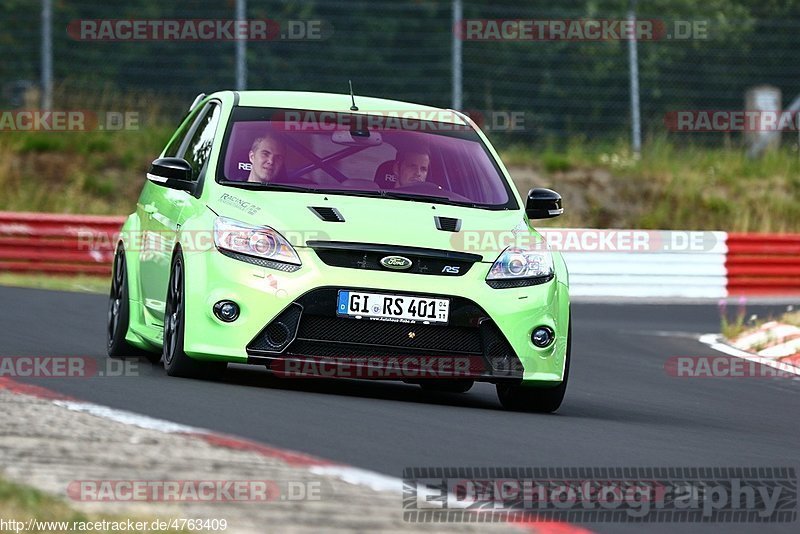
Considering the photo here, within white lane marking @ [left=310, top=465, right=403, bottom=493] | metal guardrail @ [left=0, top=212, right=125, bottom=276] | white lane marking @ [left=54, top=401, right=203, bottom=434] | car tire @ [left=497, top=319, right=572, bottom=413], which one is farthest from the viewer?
metal guardrail @ [left=0, top=212, right=125, bottom=276]

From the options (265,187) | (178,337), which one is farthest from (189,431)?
(265,187)

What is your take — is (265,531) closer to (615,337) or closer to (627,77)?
(615,337)

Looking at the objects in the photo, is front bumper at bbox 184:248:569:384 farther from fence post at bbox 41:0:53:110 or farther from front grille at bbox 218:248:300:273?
fence post at bbox 41:0:53:110

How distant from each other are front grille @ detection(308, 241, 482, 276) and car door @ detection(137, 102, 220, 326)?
105cm

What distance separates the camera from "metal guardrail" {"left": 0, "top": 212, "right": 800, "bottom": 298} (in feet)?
63.1

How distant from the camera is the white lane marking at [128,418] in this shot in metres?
5.93

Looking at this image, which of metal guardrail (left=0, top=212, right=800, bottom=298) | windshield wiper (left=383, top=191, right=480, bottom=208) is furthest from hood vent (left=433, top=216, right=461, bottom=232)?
metal guardrail (left=0, top=212, right=800, bottom=298)

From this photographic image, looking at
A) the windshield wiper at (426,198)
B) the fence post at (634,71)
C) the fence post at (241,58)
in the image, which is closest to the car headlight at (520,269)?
the windshield wiper at (426,198)

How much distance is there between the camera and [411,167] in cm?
902

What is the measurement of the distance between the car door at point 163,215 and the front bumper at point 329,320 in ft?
2.39

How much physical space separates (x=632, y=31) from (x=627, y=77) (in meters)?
→ 0.86

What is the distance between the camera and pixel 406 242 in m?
8.02

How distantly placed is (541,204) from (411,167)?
0.75 meters

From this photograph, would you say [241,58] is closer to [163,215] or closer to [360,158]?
[163,215]
